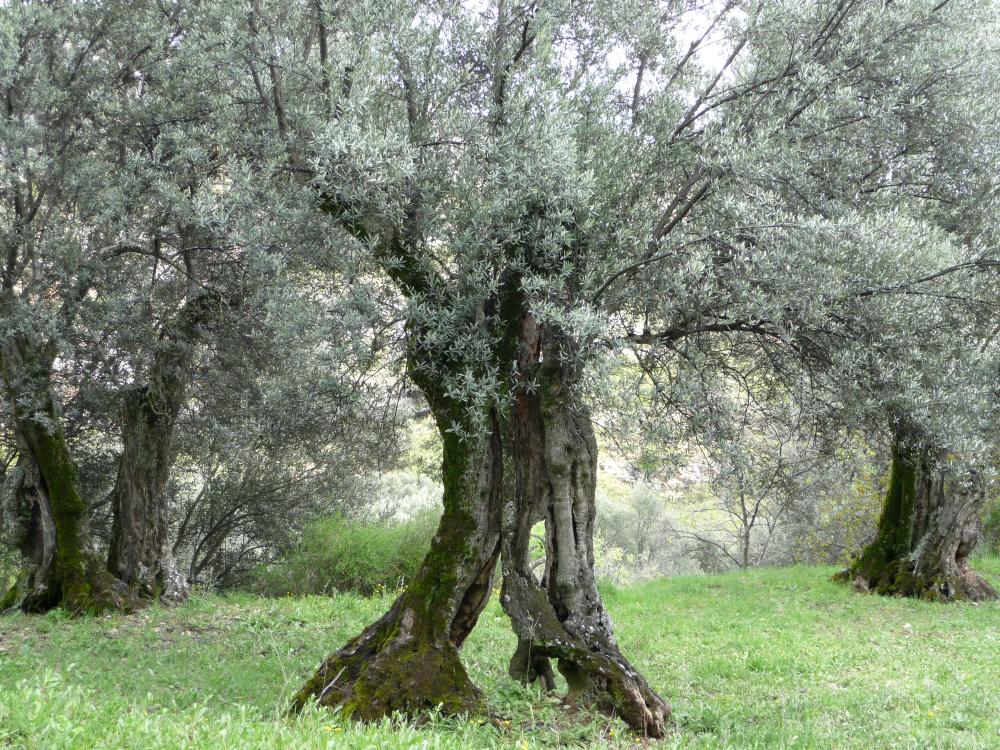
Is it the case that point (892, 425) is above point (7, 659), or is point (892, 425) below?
above

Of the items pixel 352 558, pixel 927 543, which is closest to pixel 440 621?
pixel 352 558

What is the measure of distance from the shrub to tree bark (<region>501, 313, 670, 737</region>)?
9.29m

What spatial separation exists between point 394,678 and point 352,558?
10.3 m

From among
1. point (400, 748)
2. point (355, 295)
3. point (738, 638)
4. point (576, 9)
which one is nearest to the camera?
point (400, 748)

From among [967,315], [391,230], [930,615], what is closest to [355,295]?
[391,230]

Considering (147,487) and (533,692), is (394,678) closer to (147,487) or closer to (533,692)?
(533,692)

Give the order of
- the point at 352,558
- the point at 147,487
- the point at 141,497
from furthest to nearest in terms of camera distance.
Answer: the point at 352,558
the point at 147,487
the point at 141,497

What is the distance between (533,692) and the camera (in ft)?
26.1

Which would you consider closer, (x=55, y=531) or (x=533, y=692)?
(x=533, y=692)

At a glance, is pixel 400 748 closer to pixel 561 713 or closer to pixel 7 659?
pixel 561 713

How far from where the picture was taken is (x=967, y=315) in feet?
31.9

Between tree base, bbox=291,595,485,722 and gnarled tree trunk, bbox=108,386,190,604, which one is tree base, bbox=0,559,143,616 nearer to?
gnarled tree trunk, bbox=108,386,190,604

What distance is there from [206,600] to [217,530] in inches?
261

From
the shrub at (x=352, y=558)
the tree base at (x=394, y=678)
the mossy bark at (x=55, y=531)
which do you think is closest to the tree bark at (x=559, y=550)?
the tree base at (x=394, y=678)
